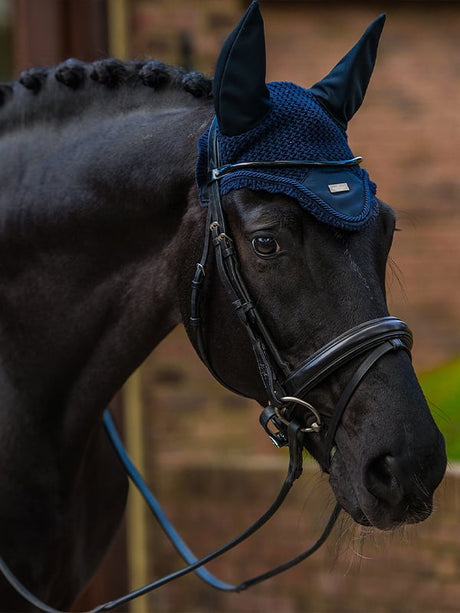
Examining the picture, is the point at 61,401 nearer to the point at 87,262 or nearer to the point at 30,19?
the point at 87,262

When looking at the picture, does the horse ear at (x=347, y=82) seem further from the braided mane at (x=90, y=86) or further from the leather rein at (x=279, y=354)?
the braided mane at (x=90, y=86)

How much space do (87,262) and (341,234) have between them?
733mm

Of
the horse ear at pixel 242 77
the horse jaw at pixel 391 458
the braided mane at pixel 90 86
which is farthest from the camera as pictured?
the braided mane at pixel 90 86

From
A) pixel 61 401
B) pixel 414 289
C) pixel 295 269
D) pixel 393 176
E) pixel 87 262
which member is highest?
pixel 295 269

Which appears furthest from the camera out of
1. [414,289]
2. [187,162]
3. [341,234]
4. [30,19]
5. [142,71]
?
[414,289]

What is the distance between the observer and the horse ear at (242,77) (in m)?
2.01

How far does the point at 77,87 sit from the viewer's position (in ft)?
8.11

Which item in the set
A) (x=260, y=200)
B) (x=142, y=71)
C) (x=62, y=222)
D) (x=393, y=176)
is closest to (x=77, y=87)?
(x=142, y=71)

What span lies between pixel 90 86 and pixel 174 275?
0.59 m

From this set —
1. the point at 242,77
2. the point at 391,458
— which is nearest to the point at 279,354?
the point at 391,458

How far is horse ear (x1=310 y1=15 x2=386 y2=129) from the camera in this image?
2.21 metres

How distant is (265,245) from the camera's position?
2039 millimetres

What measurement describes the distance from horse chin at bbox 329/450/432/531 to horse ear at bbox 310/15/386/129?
0.83 meters

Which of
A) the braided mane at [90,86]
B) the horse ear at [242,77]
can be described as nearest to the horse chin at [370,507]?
the horse ear at [242,77]
